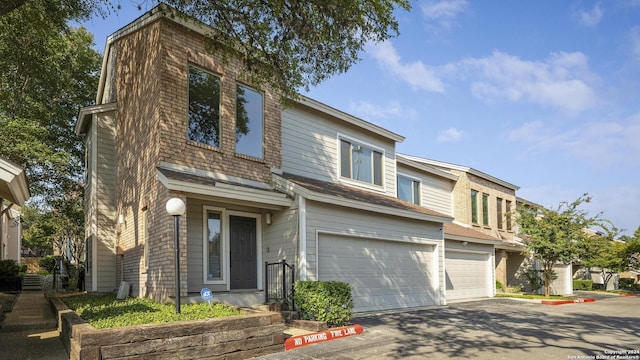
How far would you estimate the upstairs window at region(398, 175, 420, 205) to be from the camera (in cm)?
1958

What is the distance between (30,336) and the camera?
8641 mm

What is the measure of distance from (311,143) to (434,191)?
31.7 feet

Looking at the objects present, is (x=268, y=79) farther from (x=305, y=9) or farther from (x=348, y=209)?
(x=348, y=209)

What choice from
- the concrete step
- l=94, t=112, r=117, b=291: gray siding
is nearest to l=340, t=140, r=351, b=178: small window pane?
l=94, t=112, r=117, b=291: gray siding

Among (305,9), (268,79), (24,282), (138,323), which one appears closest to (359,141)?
(268,79)

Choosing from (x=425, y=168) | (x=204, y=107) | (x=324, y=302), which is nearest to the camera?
(x=324, y=302)

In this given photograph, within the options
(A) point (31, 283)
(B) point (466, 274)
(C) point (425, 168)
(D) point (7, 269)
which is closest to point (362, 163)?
(C) point (425, 168)

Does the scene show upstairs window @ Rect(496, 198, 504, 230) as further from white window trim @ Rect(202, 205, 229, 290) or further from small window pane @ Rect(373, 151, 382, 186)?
white window trim @ Rect(202, 205, 229, 290)

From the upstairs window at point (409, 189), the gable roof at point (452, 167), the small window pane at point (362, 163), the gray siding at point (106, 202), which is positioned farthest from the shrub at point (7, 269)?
the gable roof at point (452, 167)

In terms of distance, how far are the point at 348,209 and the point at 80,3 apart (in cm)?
882

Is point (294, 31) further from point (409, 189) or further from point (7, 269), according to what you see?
point (7, 269)

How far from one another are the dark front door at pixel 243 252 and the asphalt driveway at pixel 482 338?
2888 millimetres

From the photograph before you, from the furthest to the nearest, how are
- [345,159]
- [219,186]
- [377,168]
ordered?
1. [377,168]
2. [345,159]
3. [219,186]

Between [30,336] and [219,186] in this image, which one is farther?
[219,186]
